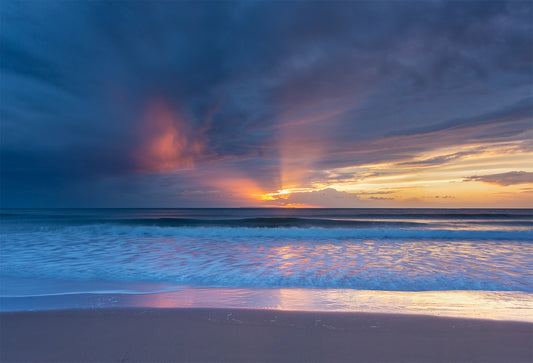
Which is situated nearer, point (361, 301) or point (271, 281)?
point (361, 301)

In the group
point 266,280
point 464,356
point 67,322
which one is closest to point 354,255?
point 266,280

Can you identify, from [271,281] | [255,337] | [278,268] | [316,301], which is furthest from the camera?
[278,268]

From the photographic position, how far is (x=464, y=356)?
2652 millimetres

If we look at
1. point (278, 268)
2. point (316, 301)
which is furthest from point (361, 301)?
point (278, 268)

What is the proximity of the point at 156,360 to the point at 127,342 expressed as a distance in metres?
0.57

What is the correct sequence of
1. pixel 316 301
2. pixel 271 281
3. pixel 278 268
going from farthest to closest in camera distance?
pixel 278 268, pixel 271 281, pixel 316 301

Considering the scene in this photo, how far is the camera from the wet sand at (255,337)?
263 centimetres

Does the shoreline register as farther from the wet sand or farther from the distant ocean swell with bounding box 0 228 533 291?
the distant ocean swell with bounding box 0 228 533 291

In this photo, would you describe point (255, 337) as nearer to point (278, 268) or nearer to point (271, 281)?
point (271, 281)

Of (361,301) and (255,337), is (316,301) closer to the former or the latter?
(361,301)

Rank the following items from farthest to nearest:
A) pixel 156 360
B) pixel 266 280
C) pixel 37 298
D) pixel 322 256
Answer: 1. pixel 322 256
2. pixel 266 280
3. pixel 37 298
4. pixel 156 360

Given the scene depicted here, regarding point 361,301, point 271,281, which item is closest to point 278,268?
point 271,281

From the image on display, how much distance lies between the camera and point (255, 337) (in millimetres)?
2971

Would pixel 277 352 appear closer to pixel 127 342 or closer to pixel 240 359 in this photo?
pixel 240 359
